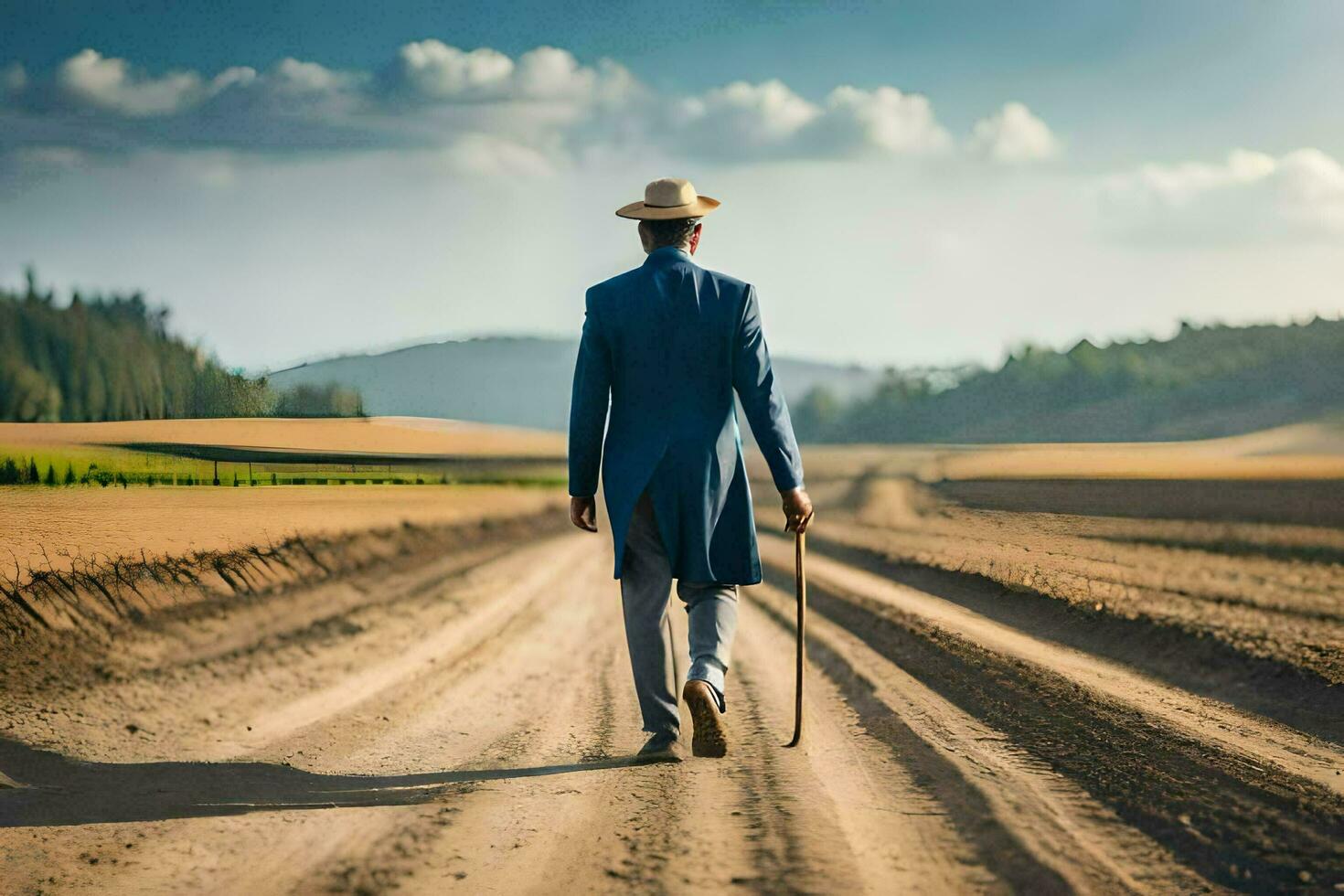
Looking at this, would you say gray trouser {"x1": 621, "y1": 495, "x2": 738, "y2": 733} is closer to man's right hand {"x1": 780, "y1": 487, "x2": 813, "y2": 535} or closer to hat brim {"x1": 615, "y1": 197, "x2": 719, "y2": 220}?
man's right hand {"x1": 780, "y1": 487, "x2": 813, "y2": 535}

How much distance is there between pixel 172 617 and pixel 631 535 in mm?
4524

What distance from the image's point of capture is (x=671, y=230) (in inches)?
183

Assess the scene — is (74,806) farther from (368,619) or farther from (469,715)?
(368,619)

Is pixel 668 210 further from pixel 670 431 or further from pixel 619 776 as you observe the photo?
pixel 619 776

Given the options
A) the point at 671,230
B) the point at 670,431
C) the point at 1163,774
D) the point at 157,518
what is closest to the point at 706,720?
the point at 670,431

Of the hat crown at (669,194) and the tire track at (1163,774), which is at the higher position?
the hat crown at (669,194)

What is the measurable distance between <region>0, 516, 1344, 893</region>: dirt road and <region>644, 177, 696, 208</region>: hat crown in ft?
7.13

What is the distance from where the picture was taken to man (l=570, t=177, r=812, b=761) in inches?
179

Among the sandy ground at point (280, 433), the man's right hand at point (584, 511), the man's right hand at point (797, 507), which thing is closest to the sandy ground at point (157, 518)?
the sandy ground at point (280, 433)

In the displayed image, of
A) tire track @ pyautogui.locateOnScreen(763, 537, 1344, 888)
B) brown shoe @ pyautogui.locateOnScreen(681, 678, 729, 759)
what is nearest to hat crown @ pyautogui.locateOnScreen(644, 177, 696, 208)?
brown shoe @ pyautogui.locateOnScreen(681, 678, 729, 759)

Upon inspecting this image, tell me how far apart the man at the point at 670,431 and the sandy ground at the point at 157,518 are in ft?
14.7

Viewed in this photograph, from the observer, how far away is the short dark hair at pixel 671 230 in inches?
183

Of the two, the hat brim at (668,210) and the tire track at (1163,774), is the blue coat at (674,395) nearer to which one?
the hat brim at (668,210)

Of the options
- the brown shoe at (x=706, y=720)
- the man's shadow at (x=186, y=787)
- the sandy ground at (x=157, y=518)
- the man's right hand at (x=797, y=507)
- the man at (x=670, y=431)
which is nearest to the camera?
the man's shadow at (x=186, y=787)
